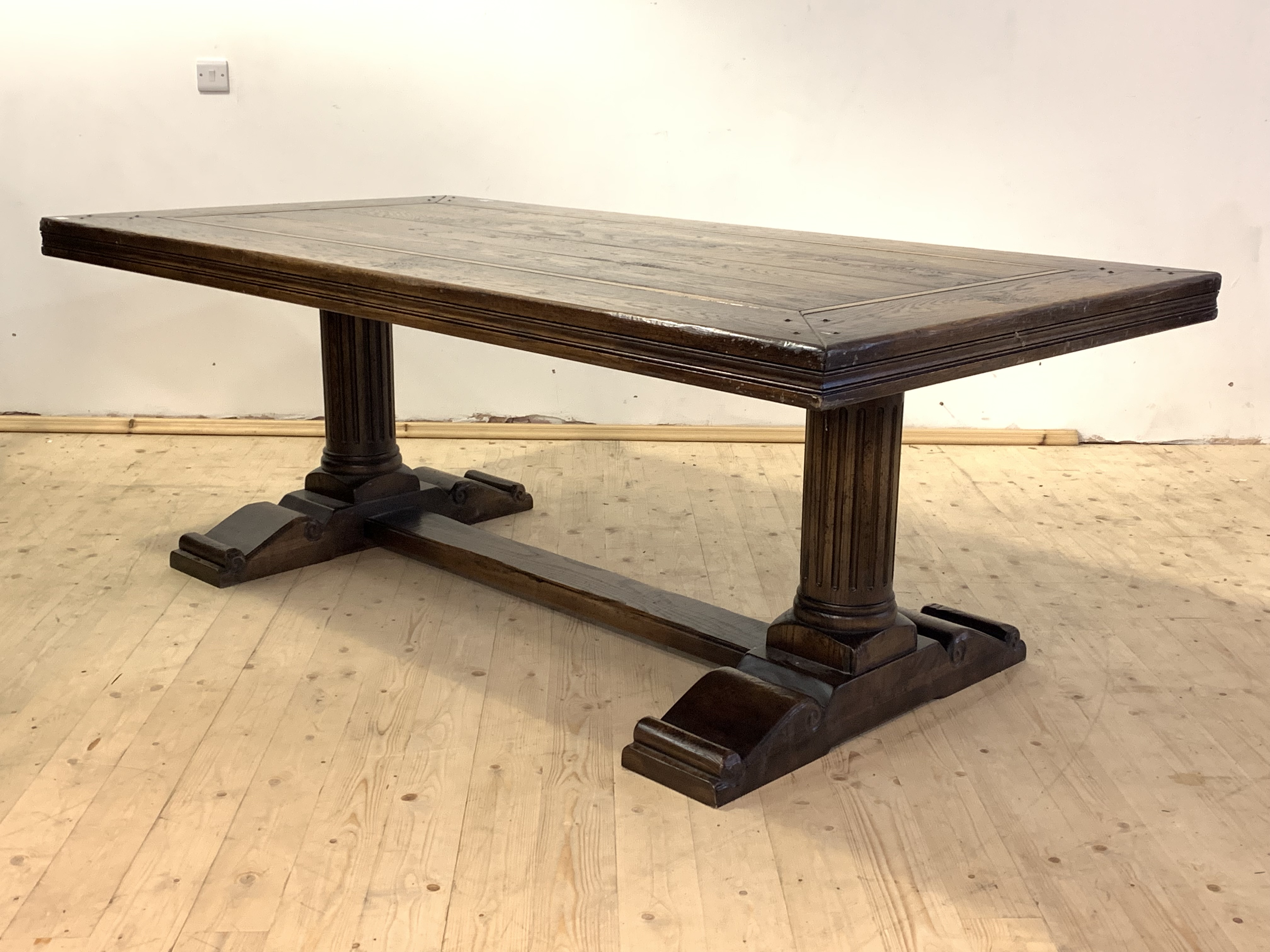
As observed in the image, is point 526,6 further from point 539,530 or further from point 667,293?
point 667,293

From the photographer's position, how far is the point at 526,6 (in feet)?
12.2

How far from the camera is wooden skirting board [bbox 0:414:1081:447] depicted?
12.9ft

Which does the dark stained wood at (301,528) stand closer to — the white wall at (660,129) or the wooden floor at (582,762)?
the wooden floor at (582,762)

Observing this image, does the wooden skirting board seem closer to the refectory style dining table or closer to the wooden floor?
the wooden floor

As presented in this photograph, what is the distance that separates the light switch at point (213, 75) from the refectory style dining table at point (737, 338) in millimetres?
1231

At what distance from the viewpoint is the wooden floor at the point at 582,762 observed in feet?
5.19

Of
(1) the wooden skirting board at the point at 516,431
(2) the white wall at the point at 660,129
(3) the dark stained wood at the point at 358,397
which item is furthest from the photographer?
(1) the wooden skirting board at the point at 516,431

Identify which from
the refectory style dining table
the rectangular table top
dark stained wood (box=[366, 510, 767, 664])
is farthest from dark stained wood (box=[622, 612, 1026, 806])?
the rectangular table top

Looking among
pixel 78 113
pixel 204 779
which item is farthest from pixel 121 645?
pixel 78 113

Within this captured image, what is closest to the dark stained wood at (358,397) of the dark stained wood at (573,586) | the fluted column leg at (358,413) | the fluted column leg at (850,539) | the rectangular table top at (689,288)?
the fluted column leg at (358,413)

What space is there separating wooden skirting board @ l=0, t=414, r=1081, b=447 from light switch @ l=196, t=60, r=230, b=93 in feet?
3.25

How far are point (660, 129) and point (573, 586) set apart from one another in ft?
5.99

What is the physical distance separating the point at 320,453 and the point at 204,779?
2014mm

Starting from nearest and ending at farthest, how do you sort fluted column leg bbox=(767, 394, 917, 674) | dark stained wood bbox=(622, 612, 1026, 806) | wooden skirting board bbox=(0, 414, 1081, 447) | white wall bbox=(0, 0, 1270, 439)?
dark stained wood bbox=(622, 612, 1026, 806) < fluted column leg bbox=(767, 394, 917, 674) < white wall bbox=(0, 0, 1270, 439) < wooden skirting board bbox=(0, 414, 1081, 447)
